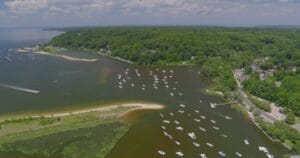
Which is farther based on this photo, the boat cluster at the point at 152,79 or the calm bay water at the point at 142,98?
the boat cluster at the point at 152,79

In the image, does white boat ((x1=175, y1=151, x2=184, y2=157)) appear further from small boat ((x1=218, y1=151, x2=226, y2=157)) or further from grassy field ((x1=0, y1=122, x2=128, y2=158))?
grassy field ((x1=0, y1=122, x2=128, y2=158))

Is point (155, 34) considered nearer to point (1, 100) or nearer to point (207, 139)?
point (1, 100)

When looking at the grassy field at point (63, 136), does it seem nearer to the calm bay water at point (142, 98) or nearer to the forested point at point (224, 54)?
the calm bay water at point (142, 98)

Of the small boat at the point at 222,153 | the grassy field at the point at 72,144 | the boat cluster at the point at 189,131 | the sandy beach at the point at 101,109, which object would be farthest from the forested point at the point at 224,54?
the grassy field at the point at 72,144

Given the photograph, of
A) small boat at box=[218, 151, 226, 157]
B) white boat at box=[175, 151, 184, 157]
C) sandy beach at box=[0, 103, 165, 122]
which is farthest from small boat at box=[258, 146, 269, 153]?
sandy beach at box=[0, 103, 165, 122]

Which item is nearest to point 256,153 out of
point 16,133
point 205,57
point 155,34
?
point 16,133

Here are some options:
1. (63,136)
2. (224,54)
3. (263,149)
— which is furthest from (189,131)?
(224,54)
